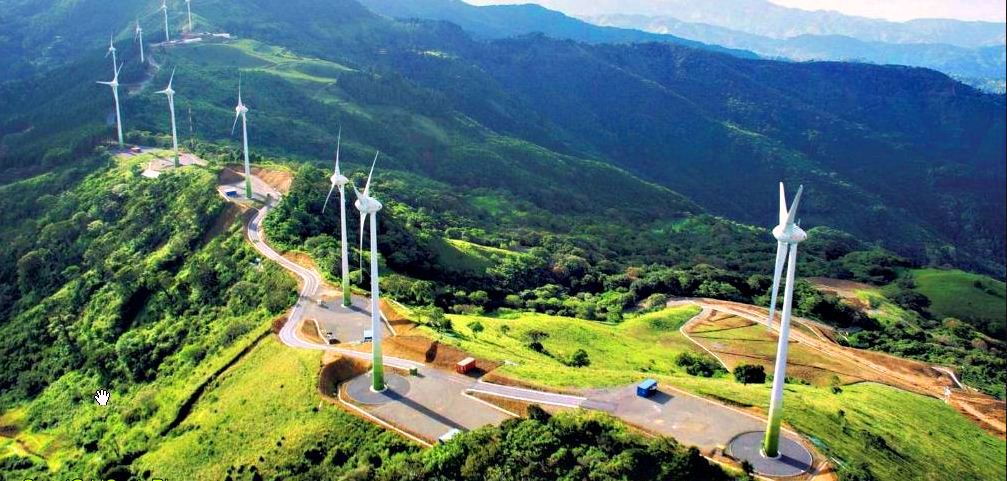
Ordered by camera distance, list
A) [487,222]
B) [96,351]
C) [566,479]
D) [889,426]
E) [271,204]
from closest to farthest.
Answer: [566,479] < [889,426] < [96,351] < [271,204] < [487,222]

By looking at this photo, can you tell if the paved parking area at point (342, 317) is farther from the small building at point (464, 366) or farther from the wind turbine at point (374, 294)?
the wind turbine at point (374, 294)

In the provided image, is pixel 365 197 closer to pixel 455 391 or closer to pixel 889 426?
pixel 455 391

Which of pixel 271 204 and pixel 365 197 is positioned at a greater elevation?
pixel 365 197

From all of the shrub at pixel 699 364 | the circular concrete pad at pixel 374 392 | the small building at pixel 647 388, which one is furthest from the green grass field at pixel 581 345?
the circular concrete pad at pixel 374 392

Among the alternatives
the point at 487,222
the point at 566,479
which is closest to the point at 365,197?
the point at 566,479

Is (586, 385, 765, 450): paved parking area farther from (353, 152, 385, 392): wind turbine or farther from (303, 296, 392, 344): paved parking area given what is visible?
(303, 296, 392, 344): paved parking area

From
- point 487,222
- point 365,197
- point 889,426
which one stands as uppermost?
point 365,197
